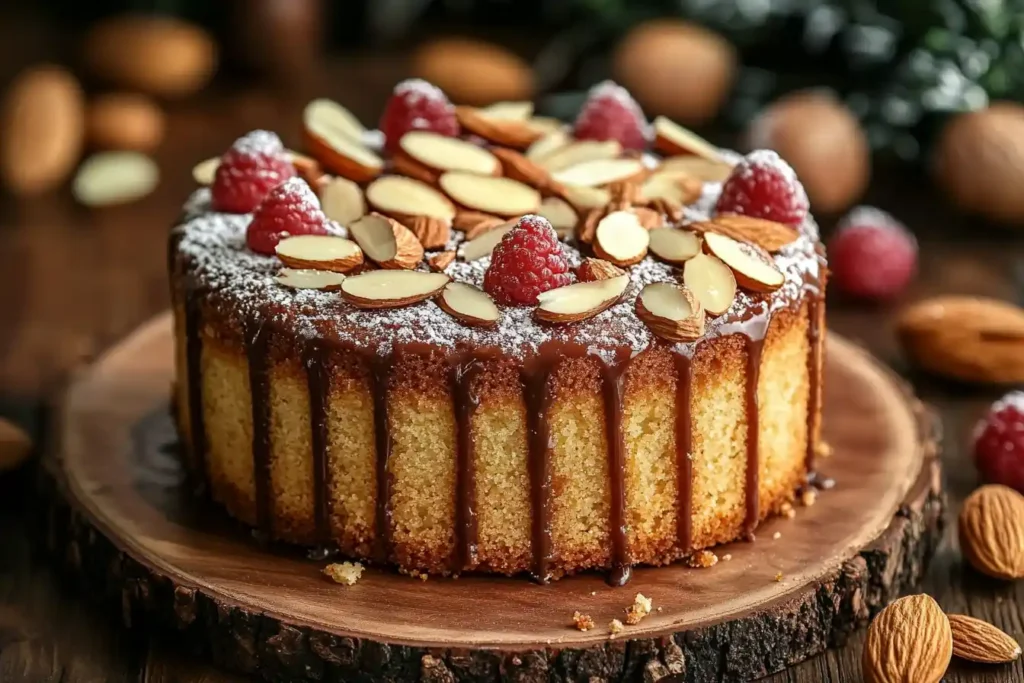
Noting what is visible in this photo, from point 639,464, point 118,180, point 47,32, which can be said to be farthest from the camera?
point 47,32

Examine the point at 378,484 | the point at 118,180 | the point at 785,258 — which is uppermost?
the point at 785,258

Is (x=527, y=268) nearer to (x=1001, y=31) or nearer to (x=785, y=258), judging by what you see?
(x=785, y=258)

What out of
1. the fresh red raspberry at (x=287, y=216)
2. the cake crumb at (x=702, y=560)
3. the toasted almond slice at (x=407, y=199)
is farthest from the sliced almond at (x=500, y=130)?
the cake crumb at (x=702, y=560)

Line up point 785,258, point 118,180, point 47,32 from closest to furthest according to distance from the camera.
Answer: point 785,258
point 118,180
point 47,32

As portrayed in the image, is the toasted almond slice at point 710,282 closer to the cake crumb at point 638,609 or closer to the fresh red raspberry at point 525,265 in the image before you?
the fresh red raspberry at point 525,265

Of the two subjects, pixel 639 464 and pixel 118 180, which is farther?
pixel 118 180

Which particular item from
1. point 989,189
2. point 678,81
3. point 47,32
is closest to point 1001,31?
point 989,189

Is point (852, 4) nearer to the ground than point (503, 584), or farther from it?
farther from it

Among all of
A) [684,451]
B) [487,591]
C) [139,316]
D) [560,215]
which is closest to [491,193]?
[560,215]
